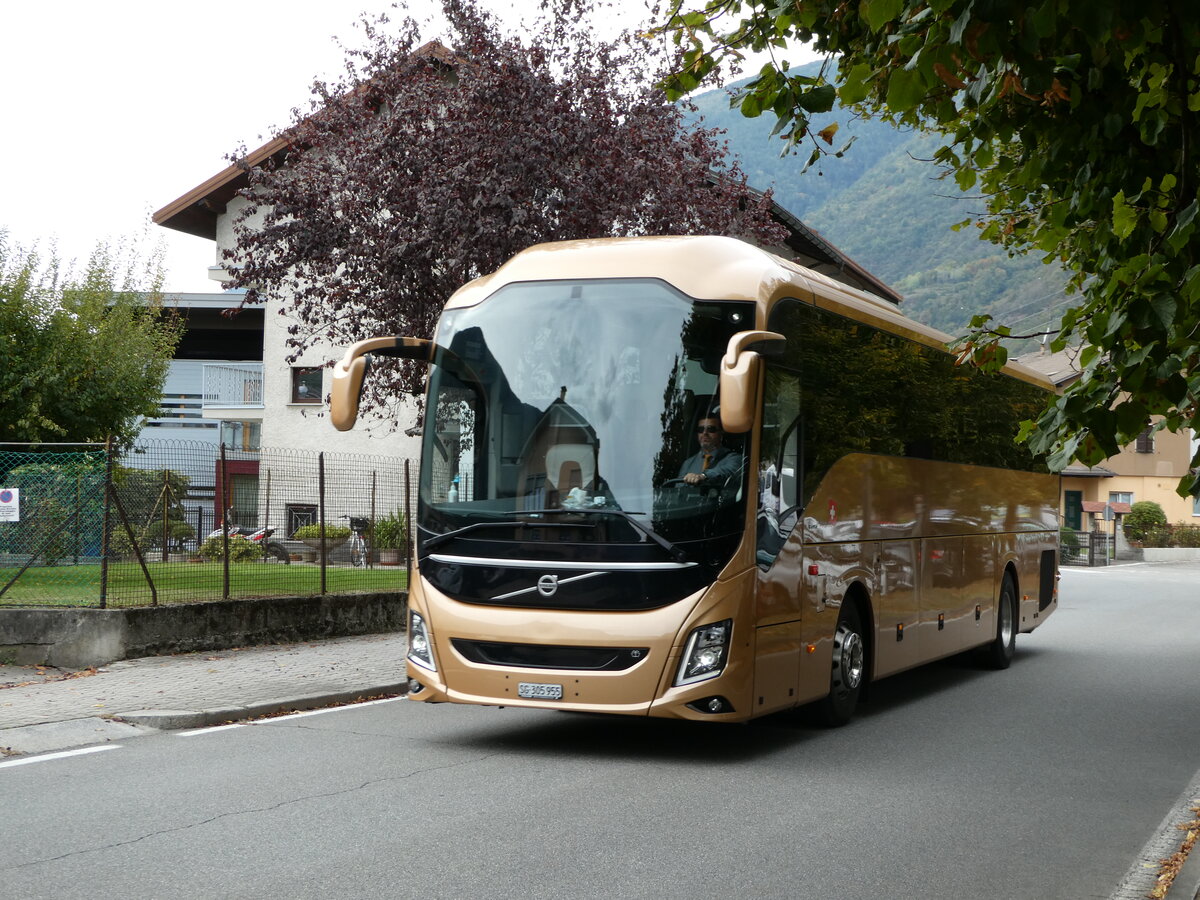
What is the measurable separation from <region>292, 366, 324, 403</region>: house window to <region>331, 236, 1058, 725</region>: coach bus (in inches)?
1205

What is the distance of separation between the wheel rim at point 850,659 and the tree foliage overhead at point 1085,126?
4108 mm

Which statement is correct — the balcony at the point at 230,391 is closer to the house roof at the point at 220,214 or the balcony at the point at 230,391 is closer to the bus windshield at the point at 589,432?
the house roof at the point at 220,214

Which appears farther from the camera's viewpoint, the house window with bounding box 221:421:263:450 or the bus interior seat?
the house window with bounding box 221:421:263:450

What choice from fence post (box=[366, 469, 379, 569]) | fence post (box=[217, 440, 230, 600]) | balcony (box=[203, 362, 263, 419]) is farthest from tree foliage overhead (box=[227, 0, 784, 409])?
balcony (box=[203, 362, 263, 419])

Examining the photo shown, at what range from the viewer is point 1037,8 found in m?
4.09

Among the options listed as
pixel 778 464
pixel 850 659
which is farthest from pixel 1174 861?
pixel 850 659

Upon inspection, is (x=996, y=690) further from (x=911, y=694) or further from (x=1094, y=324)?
(x=1094, y=324)

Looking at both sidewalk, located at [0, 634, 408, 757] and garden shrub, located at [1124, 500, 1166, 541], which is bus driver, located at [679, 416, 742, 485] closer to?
sidewalk, located at [0, 634, 408, 757]

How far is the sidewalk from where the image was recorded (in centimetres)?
998

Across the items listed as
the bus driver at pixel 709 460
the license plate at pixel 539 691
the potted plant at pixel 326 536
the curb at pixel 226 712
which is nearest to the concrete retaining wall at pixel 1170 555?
the potted plant at pixel 326 536

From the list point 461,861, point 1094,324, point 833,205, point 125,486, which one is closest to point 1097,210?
point 1094,324

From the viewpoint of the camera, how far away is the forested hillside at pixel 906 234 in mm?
106625

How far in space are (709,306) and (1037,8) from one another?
500cm

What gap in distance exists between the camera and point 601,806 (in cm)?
747
